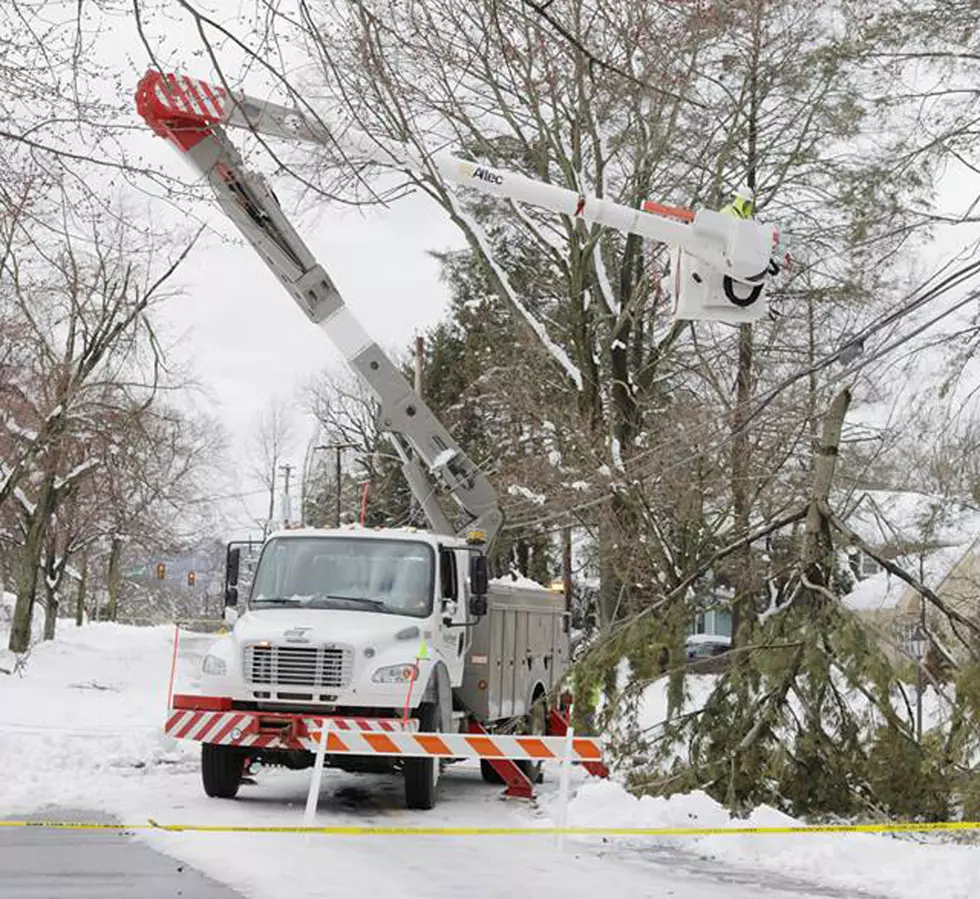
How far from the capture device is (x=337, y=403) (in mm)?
66625

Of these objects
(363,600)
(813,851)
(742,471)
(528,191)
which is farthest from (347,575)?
(742,471)

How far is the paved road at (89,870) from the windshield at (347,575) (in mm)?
3764

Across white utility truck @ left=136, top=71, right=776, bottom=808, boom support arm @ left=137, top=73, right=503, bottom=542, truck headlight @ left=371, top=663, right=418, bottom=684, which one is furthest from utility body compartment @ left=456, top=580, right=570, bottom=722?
truck headlight @ left=371, top=663, right=418, bottom=684

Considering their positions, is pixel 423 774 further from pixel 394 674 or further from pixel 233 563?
pixel 233 563

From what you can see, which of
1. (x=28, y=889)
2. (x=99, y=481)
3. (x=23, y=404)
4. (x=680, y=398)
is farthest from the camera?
(x=99, y=481)

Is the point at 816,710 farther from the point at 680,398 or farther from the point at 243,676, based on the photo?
the point at 680,398

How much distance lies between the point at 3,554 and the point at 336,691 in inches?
1611

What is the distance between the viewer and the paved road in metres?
8.80

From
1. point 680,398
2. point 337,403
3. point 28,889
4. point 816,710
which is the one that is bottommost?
point 28,889

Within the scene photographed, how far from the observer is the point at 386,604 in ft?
47.6

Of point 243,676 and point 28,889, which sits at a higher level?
point 243,676

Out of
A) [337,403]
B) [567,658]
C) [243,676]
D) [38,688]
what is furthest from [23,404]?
[337,403]

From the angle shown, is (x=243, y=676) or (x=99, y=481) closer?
(x=243, y=676)

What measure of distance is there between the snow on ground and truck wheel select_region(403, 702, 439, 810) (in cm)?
23
